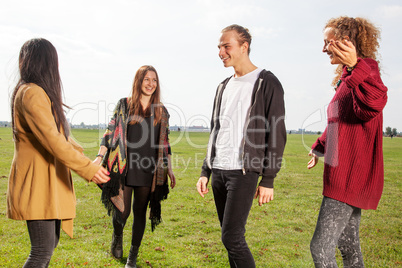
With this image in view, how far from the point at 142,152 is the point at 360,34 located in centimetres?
278

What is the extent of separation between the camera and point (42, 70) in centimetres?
265

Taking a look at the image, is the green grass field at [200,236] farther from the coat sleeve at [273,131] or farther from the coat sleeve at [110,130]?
the coat sleeve at [273,131]

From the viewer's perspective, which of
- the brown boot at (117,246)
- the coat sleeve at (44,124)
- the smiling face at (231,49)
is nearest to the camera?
the coat sleeve at (44,124)

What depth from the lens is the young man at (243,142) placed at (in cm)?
289

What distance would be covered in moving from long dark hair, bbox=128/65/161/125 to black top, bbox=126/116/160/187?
0.23ft

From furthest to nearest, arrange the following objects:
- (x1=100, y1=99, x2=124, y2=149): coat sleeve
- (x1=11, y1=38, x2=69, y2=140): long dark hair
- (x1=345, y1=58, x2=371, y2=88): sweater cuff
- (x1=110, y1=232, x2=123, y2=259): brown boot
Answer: (x1=110, y1=232, x2=123, y2=259): brown boot < (x1=100, y1=99, x2=124, y2=149): coat sleeve < (x1=11, y1=38, x2=69, y2=140): long dark hair < (x1=345, y1=58, x2=371, y2=88): sweater cuff

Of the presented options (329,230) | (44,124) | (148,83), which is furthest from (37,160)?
(329,230)

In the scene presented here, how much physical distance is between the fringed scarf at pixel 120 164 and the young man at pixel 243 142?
53.4 inches

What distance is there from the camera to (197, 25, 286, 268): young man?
289cm

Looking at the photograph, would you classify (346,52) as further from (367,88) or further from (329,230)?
(329,230)

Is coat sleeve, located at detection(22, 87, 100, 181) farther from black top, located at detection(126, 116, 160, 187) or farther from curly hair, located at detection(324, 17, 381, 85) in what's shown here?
curly hair, located at detection(324, 17, 381, 85)

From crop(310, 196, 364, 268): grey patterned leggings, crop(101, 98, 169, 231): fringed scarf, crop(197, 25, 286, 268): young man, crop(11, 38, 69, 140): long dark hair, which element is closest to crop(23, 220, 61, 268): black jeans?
crop(11, 38, 69, 140): long dark hair

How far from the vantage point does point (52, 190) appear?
263 centimetres

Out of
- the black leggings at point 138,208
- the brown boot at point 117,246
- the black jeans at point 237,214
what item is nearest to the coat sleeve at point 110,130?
the black leggings at point 138,208
